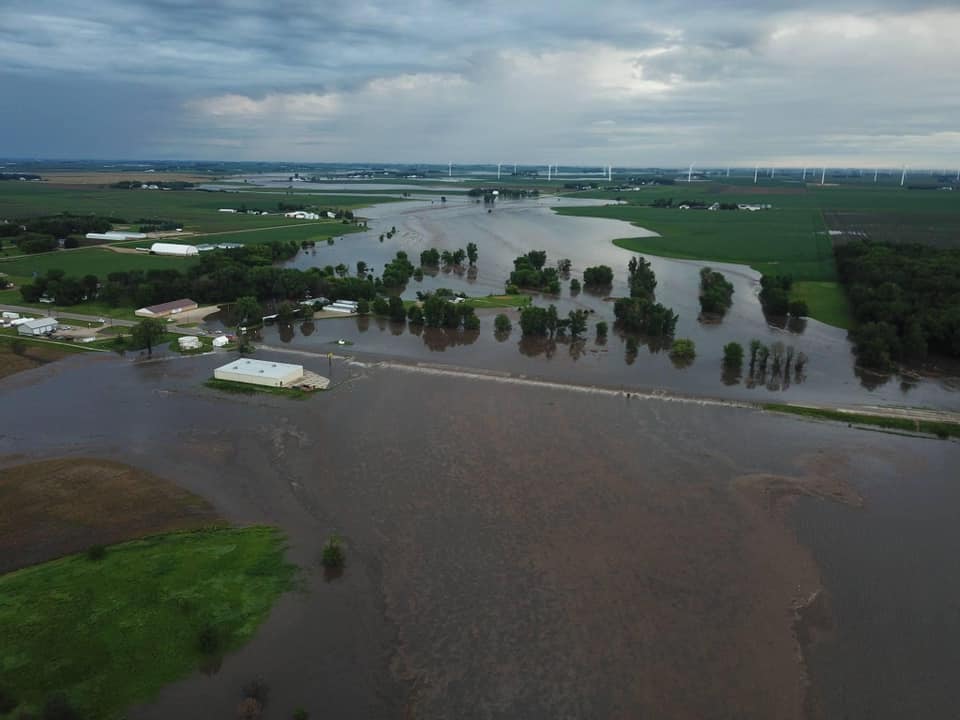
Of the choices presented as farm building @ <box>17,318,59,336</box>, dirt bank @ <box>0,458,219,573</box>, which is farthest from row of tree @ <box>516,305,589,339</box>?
farm building @ <box>17,318,59,336</box>

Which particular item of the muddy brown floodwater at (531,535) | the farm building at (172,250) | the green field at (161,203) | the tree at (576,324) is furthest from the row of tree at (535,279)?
the green field at (161,203)

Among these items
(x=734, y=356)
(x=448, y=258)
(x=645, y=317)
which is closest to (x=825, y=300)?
(x=645, y=317)

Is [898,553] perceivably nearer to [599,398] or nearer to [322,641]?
[599,398]

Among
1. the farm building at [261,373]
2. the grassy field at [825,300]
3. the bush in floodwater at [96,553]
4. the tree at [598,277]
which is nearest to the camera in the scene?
the bush in floodwater at [96,553]

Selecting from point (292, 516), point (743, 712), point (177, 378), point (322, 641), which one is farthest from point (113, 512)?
point (743, 712)

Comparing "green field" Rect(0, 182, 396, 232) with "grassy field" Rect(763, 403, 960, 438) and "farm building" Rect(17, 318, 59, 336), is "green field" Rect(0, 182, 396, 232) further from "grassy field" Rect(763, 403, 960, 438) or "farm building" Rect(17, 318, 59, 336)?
"grassy field" Rect(763, 403, 960, 438)

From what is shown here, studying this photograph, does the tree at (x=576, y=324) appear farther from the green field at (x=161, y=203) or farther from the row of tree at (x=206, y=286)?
the green field at (x=161, y=203)
